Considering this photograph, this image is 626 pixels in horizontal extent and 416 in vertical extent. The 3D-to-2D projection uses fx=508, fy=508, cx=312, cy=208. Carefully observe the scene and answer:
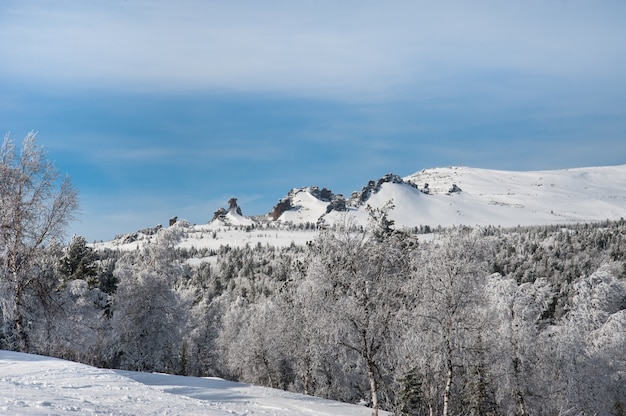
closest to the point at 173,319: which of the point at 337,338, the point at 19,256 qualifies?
the point at 19,256

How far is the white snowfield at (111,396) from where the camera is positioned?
14070mm

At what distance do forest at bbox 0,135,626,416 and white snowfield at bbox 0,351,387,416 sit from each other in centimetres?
404

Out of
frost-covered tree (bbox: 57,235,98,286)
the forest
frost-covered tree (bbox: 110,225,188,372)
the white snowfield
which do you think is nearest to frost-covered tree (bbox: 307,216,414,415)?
the forest

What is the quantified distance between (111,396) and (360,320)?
1313 cm

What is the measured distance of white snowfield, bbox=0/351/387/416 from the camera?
14070mm

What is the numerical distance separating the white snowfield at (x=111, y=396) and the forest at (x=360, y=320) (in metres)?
4.04

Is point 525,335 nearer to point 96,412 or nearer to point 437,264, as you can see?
point 437,264

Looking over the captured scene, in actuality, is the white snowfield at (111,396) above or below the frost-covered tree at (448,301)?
below

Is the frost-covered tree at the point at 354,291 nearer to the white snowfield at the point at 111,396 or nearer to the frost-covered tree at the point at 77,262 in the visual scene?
the white snowfield at the point at 111,396

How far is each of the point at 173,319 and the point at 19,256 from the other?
17025 mm

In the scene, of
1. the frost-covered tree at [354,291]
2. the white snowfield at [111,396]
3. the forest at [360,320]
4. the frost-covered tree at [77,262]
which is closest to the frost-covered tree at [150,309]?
the forest at [360,320]

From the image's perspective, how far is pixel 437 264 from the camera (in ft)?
89.6

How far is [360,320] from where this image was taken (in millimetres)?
26250

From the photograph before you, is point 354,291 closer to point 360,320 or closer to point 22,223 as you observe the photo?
point 360,320
